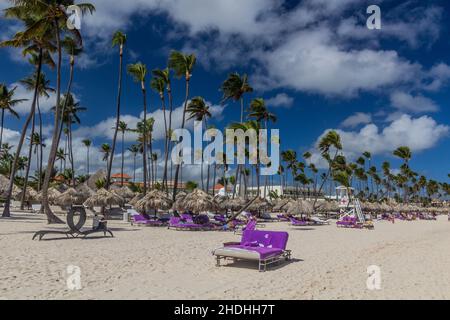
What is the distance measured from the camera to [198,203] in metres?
22.1

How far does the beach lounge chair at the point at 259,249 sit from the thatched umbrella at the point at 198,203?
11544mm

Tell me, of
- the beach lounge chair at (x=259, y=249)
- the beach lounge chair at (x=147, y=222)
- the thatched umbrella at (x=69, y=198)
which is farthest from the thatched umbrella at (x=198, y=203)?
the beach lounge chair at (x=259, y=249)

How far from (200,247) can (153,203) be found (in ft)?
34.5

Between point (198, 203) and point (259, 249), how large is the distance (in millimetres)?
12973

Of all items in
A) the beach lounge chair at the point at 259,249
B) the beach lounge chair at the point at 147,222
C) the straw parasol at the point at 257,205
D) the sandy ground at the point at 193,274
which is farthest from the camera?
the straw parasol at the point at 257,205

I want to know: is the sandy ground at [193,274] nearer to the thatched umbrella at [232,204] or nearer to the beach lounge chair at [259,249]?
the beach lounge chair at [259,249]

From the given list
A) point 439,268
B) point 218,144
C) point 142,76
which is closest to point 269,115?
point 218,144

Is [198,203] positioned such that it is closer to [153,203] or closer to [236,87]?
[153,203]

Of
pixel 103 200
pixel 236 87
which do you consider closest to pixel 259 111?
pixel 236 87

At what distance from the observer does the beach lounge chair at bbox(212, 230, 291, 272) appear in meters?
8.94

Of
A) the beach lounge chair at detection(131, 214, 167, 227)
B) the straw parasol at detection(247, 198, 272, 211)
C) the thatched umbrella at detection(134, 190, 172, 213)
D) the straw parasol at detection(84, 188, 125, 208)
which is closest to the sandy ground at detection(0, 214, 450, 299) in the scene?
the beach lounge chair at detection(131, 214, 167, 227)

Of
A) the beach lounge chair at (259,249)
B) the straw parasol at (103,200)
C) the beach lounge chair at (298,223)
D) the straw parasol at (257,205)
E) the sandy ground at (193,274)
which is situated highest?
the straw parasol at (103,200)

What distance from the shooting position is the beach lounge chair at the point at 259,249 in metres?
8.94

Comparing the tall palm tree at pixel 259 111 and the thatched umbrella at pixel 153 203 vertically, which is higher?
the tall palm tree at pixel 259 111
